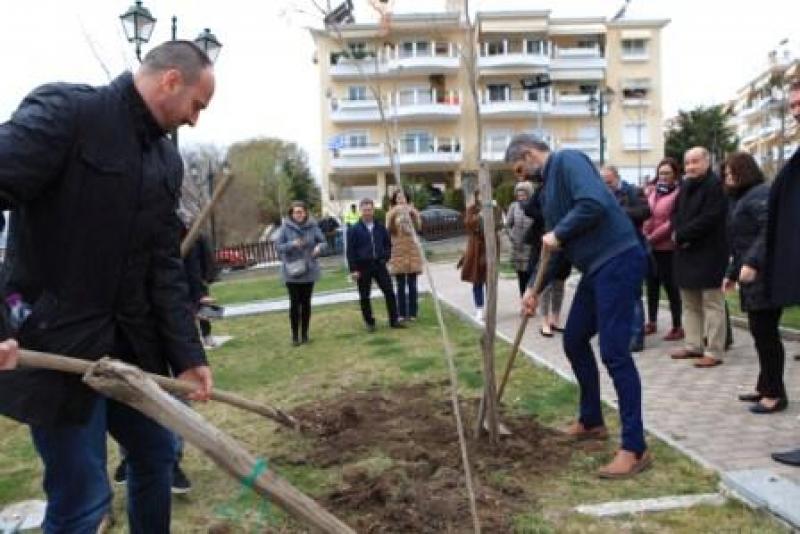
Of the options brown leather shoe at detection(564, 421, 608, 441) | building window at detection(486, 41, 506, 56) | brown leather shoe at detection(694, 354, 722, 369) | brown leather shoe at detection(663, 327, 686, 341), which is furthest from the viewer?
building window at detection(486, 41, 506, 56)

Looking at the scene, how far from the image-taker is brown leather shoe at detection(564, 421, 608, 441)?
5.13 metres

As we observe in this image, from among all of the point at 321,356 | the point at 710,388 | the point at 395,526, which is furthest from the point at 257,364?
the point at 395,526

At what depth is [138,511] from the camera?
125 inches

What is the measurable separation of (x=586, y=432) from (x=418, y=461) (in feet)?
3.79

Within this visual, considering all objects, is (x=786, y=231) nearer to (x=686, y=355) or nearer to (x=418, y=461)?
(x=418, y=461)

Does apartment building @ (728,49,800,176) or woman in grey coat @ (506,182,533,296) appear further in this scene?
apartment building @ (728,49,800,176)

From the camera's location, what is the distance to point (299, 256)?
10102 mm

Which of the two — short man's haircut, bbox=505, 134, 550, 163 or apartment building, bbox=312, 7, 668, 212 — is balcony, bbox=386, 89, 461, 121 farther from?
short man's haircut, bbox=505, 134, 550, 163

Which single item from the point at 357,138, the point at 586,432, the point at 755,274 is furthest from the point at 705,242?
the point at 357,138

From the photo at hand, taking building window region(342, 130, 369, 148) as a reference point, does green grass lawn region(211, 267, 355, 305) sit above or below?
below

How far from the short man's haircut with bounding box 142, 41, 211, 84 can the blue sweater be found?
7.92 feet

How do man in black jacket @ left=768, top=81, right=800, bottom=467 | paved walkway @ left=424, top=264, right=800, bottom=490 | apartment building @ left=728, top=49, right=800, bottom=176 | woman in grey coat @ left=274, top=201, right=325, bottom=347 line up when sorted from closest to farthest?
man in black jacket @ left=768, top=81, right=800, bottom=467, paved walkway @ left=424, top=264, right=800, bottom=490, woman in grey coat @ left=274, top=201, right=325, bottom=347, apartment building @ left=728, top=49, right=800, bottom=176

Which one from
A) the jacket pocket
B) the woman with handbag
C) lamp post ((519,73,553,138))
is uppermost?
lamp post ((519,73,553,138))

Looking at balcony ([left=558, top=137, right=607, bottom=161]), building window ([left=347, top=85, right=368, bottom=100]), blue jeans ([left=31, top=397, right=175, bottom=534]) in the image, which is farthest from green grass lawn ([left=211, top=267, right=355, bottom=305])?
balcony ([left=558, top=137, right=607, bottom=161])
